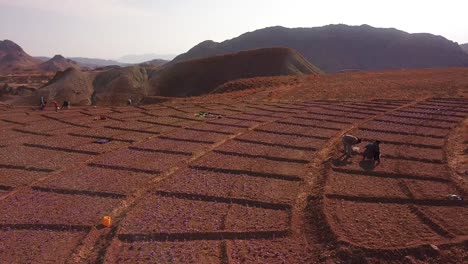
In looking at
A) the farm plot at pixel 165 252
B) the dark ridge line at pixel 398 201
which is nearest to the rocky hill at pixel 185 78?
the dark ridge line at pixel 398 201

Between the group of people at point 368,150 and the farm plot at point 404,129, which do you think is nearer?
the group of people at point 368,150

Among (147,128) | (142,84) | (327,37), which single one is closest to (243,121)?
(147,128)

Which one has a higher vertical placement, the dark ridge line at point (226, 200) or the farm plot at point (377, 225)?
the farm plot at point (377, 225)

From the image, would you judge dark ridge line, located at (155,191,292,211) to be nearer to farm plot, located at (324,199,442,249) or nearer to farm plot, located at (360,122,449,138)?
farm plot, located at (324,199,442,249)

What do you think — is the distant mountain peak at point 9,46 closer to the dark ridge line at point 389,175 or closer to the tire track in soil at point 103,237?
the tire track in soil at point 103,237

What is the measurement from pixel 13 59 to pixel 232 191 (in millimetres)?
154403

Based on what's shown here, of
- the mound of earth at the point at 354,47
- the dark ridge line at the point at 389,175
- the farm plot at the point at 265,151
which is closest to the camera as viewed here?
the dark ridge line at the point at 389,175

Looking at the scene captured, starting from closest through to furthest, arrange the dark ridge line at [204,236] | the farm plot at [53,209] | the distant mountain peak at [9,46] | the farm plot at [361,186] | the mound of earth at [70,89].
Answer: the dark ridge line at [204,236] < the farm plot at [53,209] < the farm plot at [361,186] < the mound of earth at [70,89] < the distant mountain peak at [9,46]

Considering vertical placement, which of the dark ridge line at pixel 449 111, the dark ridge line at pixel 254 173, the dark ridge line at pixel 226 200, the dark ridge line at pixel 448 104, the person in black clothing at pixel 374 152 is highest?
the dark ridge line at pixel 448 104

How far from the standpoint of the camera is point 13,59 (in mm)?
141875

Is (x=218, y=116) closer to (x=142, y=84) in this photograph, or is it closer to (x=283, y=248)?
(x=283, y=248)

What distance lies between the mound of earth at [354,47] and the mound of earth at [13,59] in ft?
171

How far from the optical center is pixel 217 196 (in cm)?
980

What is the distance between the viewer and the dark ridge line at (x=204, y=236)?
7.69 m
